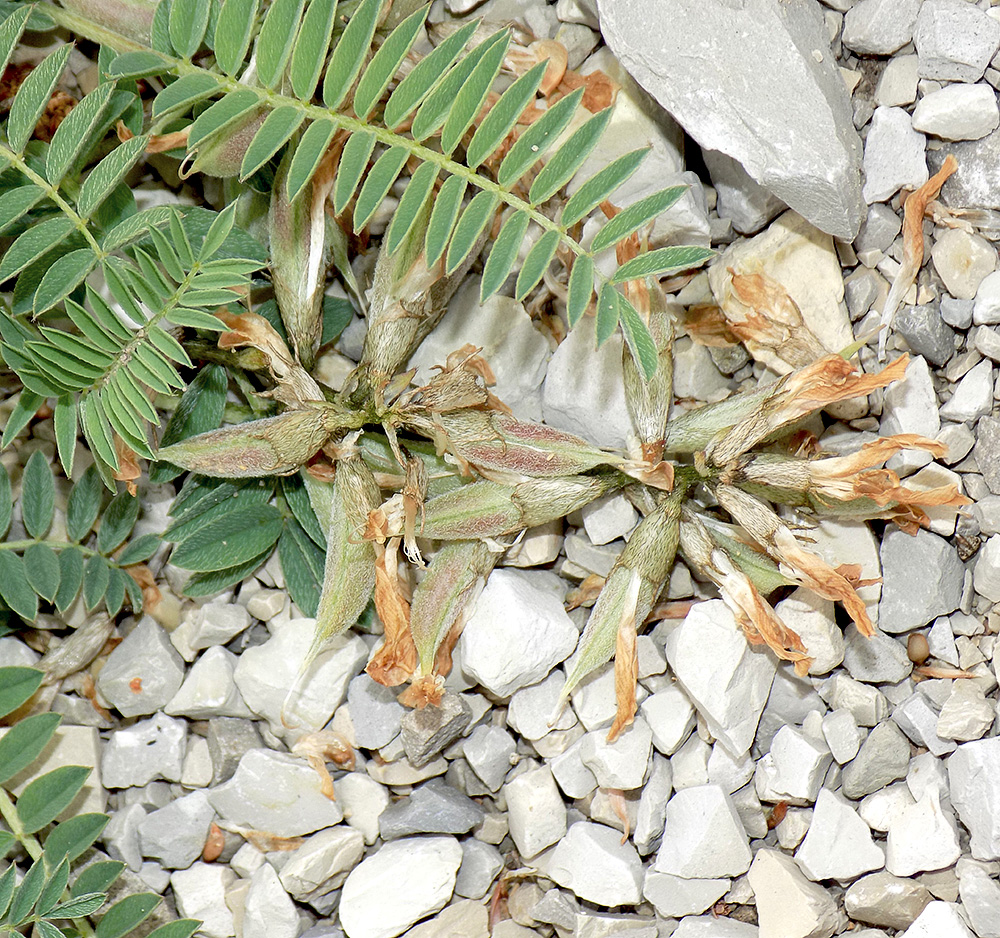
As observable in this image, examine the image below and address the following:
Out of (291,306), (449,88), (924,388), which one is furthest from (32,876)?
(924,388)

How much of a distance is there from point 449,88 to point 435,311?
0.57 meters

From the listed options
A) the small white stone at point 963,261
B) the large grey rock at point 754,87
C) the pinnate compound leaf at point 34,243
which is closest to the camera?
the pinnate compound leaf at point 34,243

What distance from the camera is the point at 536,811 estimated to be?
2.51 m

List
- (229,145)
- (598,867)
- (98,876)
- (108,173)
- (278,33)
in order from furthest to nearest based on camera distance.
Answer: (598,867) → (98,876) → (229,145) → (108,173) → (278,33)

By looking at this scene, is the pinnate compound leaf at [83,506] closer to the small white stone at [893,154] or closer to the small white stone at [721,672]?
the small white stone at [721,672]

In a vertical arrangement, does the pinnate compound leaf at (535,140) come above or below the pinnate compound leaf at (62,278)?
above

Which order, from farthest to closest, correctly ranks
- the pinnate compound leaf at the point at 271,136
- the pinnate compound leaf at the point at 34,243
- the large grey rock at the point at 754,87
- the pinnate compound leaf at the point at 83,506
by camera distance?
the pinnate compound leaf at the point at 83,506 < the large grey rock at the point at 754,87 < the pinnate compound leaf at the point at 34,243 < the pinnate compound leaf at the point at 271,136

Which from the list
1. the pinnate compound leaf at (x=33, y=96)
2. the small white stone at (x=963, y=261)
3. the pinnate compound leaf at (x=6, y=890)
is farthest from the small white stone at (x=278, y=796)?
the small white stone at (x=963, y=261)

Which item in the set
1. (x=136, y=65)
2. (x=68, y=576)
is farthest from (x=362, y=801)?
(x=136, y=65)

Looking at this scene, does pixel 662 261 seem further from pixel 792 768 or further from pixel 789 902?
pixel 789 902

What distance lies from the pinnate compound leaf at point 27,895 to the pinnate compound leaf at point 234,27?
1672 millimetres

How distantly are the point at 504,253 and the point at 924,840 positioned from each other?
1579 mm

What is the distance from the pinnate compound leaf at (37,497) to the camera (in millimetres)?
2545

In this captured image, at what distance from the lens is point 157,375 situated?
2121 mm
